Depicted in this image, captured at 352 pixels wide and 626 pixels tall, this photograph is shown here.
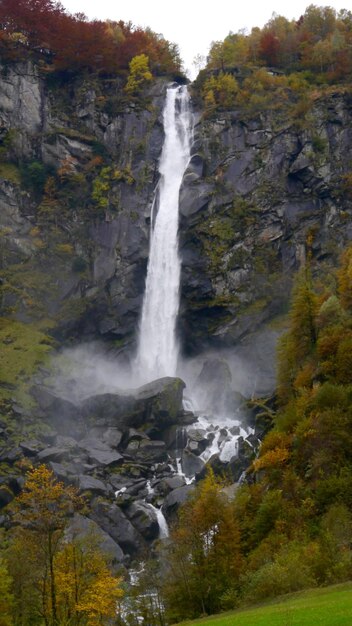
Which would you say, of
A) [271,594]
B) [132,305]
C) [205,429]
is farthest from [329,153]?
[271,594]

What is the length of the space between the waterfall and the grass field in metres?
45.4

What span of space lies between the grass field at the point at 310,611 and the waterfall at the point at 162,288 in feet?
149

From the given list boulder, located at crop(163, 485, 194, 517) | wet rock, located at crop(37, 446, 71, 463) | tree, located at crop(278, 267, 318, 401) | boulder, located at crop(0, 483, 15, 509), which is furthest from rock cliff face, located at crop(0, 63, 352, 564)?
tree, located at crop(278, 267, 318, 401)

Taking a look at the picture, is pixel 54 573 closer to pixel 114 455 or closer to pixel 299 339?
pixel 299 339

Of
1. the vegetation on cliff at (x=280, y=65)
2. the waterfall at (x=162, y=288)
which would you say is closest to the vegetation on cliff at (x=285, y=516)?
the waterfall at (x=162, y=288)

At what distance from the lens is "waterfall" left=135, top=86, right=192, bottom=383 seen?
219ft

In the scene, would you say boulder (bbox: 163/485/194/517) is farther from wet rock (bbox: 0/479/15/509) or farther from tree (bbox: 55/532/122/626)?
tree (bbox: 55/532/122/626)

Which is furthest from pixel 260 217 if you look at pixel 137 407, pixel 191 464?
→ pixel 191 464

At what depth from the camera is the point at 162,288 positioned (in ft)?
224

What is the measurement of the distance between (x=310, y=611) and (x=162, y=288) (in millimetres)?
52725

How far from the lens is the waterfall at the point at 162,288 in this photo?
66.8m

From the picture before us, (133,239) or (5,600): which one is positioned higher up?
(133,239)

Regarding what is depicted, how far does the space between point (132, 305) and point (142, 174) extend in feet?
54.0

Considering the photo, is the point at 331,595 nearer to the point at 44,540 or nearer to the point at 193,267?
the point at 44,540
